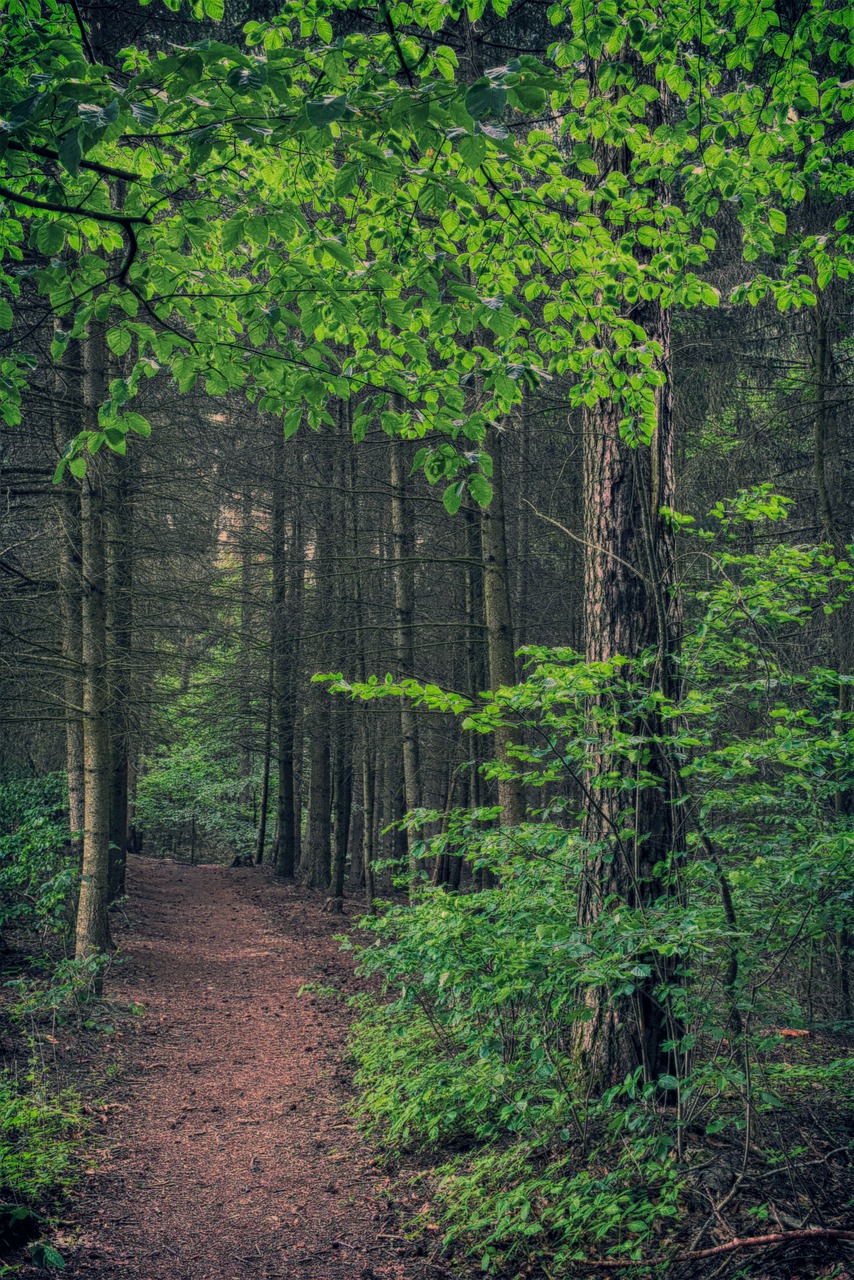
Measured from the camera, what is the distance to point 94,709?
7.93 metres

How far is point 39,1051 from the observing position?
6.16m

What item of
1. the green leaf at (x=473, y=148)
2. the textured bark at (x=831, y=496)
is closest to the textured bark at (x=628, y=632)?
the green leaf at (x=473, y=148)

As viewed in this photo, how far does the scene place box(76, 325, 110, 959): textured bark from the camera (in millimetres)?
Answer: 7836

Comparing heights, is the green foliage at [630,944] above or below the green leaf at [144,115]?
below

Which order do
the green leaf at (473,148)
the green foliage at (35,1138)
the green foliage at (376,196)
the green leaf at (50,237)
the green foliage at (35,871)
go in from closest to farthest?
the green leaf at (473,148) → the green foliage at (376,196) → the green leaf at (50,237) → the green foliage at (35,1138) → the green foliage at (35,871)

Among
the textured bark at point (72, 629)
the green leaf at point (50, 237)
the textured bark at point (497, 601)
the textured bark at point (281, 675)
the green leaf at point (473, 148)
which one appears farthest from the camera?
the textured bark at point (281, 675)

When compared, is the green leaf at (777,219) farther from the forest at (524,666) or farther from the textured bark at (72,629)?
the textured bark at (72,629)

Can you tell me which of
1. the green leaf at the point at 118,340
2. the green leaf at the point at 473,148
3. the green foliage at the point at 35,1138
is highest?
the green leaf at the point at 473,148

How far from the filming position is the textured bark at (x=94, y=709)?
7.84 meters

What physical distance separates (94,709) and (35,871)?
1.84 metres

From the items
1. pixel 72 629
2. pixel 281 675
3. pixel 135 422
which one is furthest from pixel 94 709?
pixel 281 675

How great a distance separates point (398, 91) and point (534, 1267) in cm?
456

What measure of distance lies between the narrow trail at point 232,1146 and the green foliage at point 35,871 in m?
1.11

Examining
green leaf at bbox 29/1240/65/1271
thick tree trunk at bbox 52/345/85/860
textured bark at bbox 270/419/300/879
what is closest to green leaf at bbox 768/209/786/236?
green leaf at bbox 29/1240/65/1271
